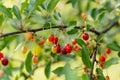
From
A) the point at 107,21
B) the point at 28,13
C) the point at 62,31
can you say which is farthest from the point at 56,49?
Result: the point at 107,21

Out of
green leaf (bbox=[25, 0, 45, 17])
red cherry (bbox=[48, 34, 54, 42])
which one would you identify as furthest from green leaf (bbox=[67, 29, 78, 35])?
green leaf (bbox=[25, 0, 45, 17])

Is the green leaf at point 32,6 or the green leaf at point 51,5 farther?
the green leaf at point 51,5

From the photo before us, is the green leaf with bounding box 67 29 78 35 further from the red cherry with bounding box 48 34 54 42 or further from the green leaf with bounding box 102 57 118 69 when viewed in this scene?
the green leaf with bounding box 102 57 118 69

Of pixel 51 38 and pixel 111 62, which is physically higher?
pixel 51 38

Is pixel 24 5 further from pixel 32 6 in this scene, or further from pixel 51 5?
pixel 51 5

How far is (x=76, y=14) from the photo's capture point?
3965mm

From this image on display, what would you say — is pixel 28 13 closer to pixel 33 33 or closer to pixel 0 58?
pixel 33 33

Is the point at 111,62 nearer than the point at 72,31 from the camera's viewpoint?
Yes

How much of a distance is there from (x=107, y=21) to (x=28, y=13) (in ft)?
5.61

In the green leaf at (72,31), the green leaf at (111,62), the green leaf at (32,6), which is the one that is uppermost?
the green leaf at (32,6)

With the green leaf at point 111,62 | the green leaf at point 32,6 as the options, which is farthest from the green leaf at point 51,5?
the green leaf at point 111,62

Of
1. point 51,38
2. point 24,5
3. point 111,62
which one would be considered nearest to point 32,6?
point 24,5

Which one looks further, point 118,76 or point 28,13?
point 118,76

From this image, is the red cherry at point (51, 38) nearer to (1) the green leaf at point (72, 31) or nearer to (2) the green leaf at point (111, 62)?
(1) the green leaf at point (72, 31)
